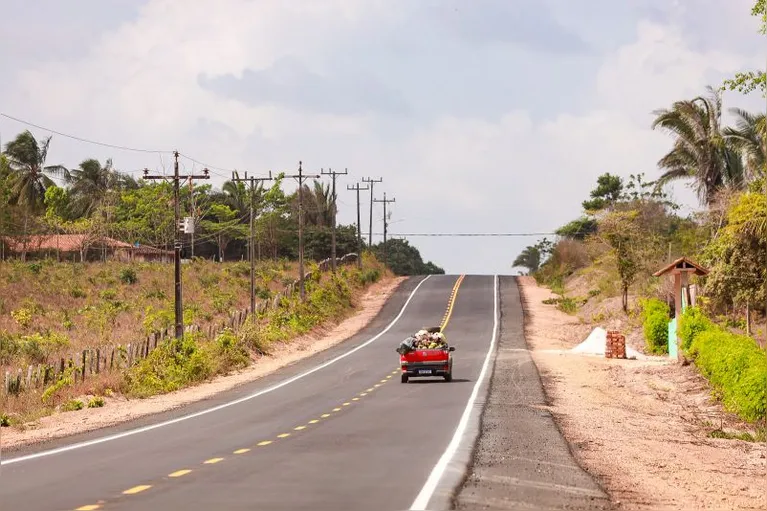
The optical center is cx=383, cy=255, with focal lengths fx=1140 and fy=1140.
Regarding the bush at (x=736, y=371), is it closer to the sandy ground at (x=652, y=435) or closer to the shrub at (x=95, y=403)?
the sandy ground at (x=652, y=435)

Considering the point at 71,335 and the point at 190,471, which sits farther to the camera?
the point at 71,335

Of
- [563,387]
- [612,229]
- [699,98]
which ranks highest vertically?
[699,98]

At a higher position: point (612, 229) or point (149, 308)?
point (612, 229)

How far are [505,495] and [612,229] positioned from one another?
6199 centimetres

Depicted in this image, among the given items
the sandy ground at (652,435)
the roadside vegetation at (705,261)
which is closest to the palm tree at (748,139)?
the roadside vegetation at (705,261)

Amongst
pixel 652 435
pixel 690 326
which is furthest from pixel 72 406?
pixel 690 326

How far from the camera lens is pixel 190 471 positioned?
1511 cm

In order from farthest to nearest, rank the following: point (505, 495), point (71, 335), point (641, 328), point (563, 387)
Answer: point (641, 328) → point (71, 335) → point (563, 387) → point (505, 495)

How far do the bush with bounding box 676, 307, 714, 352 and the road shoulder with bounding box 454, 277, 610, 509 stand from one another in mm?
11706

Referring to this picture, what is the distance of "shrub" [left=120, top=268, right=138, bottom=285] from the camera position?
8194cm

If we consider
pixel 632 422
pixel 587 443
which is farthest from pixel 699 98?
pixel 587 443

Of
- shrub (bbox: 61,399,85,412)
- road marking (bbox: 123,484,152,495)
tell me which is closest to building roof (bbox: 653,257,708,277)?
shrub (bbox: 61,399,85,412)

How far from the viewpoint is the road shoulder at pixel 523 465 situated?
12.7 m

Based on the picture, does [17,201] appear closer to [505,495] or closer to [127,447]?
[127,447]
